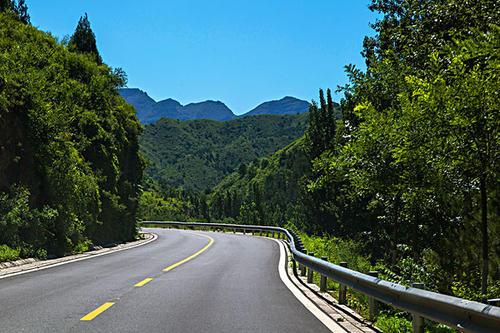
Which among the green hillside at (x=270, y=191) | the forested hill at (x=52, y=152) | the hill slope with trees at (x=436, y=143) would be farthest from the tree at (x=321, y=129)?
the green hillside at (x=270, y=191)

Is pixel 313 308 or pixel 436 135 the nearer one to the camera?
pixel 313 308

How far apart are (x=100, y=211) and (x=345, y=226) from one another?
52.8ft

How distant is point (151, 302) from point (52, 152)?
451 inches

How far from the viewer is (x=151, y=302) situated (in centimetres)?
722

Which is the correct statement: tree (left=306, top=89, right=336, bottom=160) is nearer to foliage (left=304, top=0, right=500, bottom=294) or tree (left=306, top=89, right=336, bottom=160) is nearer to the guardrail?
foliage (left=304, top=0, right=500, bottom=294)

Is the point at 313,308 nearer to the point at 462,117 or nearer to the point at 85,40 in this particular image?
the point at 462,117

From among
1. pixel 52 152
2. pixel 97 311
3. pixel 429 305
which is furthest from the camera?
pixel 52 152

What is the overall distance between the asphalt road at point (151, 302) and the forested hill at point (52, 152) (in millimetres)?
3390

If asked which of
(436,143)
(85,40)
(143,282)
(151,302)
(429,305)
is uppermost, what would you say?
(85,40)

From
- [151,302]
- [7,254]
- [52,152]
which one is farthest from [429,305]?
[52,152]

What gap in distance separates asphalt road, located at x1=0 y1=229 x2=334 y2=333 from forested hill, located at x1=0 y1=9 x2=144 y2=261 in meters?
3.39

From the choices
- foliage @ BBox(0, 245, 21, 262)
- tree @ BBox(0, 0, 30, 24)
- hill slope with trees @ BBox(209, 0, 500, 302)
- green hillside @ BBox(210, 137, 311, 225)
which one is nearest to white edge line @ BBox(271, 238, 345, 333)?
hill slope with trees @ BBox(209, 0, 500, 302)

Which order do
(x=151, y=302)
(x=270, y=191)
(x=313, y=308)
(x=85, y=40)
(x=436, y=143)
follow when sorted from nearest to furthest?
(x=313, y=308) < (x=151, y=302) < (x=436, y=143) < (x=85, y=40) < (x=270, y=191)

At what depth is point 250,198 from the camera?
12206 centimetres
